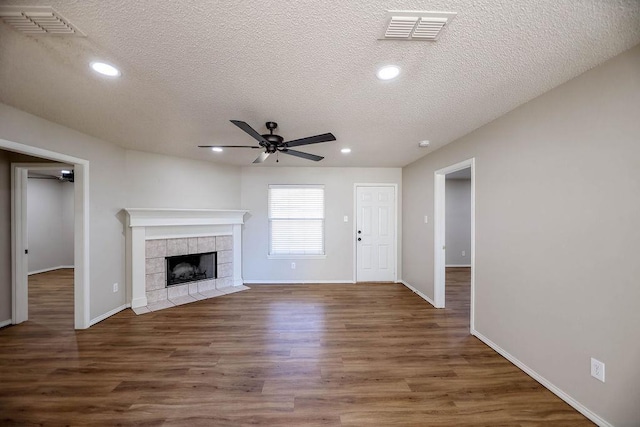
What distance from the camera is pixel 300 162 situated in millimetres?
4719

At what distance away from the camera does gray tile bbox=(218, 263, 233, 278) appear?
478 cm

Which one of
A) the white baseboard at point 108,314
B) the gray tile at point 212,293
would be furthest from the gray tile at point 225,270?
the white baseboard at point 108,314

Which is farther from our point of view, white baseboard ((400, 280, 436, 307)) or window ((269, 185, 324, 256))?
window ((269, 185, 324, 256))

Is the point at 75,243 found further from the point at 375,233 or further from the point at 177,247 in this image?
the point at 375,233

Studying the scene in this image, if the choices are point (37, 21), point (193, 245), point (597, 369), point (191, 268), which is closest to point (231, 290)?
point (191, 268)

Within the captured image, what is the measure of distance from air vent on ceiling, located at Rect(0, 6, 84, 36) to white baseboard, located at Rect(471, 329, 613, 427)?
4053 mm

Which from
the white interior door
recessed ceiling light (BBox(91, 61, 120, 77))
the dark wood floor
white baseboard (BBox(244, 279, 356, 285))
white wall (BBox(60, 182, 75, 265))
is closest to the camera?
recessed ceiling light (BBox(91, 61, 120, 77))

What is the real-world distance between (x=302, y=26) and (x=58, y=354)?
3.73 metres

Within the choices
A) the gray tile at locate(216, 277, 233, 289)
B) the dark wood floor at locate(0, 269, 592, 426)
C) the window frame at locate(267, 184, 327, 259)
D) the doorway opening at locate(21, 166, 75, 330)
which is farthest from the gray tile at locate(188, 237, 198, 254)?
the doorway opening at locate(21, 166, 75, 330)

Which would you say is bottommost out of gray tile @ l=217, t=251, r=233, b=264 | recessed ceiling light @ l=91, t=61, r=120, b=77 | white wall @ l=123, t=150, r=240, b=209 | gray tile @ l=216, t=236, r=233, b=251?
gray tile @ l=217, t=251, r=233, b=264

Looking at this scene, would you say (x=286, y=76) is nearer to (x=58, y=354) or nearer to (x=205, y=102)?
(x=205, y=102)

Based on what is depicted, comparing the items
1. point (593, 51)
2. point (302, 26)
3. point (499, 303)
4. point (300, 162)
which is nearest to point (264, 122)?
point (302, 26)

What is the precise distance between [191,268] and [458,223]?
6.65m

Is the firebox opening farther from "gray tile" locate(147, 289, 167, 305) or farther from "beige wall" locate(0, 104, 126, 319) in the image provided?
"beige wall" locate(0, 104, 126, 319)
